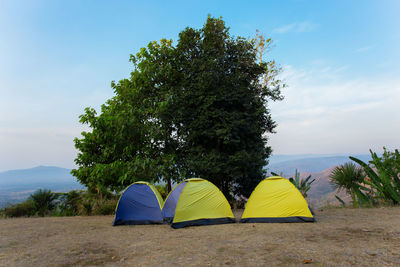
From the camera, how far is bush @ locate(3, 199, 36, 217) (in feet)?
43.5

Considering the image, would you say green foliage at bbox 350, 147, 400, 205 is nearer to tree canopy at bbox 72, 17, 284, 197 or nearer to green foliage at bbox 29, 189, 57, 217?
tree canopy at bbox 72, 17, 284, 197

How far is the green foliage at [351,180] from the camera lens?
12039mm

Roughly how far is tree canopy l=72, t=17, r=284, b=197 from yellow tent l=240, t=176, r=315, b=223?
4.98 metres

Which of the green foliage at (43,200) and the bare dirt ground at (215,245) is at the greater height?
the green foliage at (43,200)

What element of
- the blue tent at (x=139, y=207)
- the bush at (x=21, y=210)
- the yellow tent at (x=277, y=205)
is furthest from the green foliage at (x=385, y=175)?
the bush at (x=21, y=210)

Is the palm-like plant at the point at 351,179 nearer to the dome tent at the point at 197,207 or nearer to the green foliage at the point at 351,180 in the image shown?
the green foliage at the point at 351,180

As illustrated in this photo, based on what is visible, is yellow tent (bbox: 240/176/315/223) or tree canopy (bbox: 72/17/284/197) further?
tree canopy (bbox: 72/17/284/197)

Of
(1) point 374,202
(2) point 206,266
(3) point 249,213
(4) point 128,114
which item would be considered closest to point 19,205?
(4) point 128,114

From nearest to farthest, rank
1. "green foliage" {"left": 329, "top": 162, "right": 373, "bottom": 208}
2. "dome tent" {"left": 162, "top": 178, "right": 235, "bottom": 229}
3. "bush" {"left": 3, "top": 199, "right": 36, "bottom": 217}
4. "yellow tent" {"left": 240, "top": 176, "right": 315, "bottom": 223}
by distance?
"yellow tent" {"left": 240, "top": 176, "right": 315, "bottom": 223}
"dome tent" {"left": 162, "top": 178, "right": 235, "bottom": 229}
"green foliage" {"left": 329, "top": 162, "right": 373, "bottom": 208}
"bush" {"left": 3, "top": 199, "right": 36, "bottom": 217}

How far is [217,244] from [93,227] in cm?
520

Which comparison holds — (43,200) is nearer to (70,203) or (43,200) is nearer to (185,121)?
(70,203)

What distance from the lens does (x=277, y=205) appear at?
8578 millimetres

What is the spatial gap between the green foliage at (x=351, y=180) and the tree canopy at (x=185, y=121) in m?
4.32

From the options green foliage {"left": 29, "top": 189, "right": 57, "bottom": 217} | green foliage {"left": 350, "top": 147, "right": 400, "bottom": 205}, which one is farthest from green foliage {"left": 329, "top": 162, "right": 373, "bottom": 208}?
green foliage {"left": 29, "top": 189, "right": 57, "bottom": 217}
